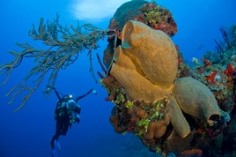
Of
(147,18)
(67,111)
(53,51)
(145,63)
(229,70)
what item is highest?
(67,111)

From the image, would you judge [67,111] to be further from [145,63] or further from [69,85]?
[69,85]

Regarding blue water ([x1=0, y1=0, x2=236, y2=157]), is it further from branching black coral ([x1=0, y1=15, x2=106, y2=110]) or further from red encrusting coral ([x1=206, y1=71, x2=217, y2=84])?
branching black coral ([x1=0, y1=15, x2=106, y2=110])

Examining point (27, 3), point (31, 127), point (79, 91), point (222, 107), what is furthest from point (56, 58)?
point (79, 91)

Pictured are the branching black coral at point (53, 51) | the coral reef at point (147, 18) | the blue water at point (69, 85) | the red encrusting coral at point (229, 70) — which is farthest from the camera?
the blue water at point (69, 85)

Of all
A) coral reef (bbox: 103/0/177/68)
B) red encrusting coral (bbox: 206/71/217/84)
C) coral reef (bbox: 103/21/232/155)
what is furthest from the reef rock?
red encrusting coral (bbox: 206/71/217/84)

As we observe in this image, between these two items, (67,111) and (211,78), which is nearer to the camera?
(211,78)

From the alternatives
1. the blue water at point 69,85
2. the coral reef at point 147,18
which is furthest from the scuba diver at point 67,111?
the blue water at point 69,85

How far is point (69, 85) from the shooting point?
323ft

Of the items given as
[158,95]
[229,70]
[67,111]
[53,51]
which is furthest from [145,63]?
[67,111]

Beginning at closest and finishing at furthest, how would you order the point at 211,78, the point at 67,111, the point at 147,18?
1. the point at 147,18
2. the point at 211,78
3. the point at 67,111

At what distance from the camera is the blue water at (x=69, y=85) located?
37312mm

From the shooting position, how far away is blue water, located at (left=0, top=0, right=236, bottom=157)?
3731 centimetres

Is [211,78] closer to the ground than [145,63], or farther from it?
closer to the ground

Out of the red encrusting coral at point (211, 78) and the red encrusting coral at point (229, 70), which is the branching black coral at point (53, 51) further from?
the red encrusting coral at point (229, 70)
